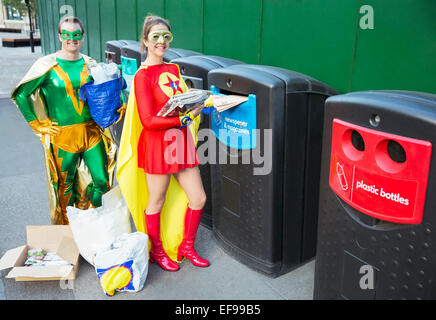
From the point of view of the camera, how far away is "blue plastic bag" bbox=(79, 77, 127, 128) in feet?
9.67

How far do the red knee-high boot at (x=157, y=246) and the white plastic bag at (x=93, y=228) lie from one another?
0.20 m

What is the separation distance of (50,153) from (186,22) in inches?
99.7

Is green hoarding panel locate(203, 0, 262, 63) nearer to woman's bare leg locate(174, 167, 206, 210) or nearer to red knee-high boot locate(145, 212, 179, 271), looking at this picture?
woman's bare leg locate(174, 167, 206, 210)

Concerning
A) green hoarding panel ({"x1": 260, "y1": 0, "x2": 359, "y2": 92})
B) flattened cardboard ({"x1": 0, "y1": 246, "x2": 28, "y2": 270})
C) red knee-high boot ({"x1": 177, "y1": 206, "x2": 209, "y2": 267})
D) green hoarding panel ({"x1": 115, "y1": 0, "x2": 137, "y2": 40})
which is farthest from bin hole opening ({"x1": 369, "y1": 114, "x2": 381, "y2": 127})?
green hoarding panel ({"x1": 115, "y1": 0, "x2": 137, "y2": 40})

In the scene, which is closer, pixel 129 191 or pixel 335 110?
pixel 335 110

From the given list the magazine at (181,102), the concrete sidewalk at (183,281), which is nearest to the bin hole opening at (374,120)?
the magazine at (181,102)

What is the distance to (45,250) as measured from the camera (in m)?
2.94

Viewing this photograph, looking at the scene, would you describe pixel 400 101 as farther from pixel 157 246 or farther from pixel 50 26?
pixel 50 26

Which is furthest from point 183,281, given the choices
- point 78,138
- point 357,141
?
point 357,141

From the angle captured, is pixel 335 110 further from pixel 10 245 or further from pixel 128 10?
pixel 128 10

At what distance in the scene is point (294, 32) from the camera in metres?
3.24

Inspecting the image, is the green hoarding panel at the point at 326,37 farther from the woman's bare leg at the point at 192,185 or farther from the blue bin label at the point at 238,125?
the woman's bare leg at the point at 192,185
